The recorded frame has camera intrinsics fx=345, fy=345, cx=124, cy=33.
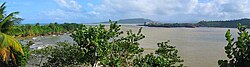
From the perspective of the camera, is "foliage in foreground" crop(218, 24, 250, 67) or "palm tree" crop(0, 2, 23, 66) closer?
"foliage in foreground" crop(218, 24, 250, 67)

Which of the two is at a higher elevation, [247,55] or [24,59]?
[247,55]

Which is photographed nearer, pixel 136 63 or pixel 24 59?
pixel 136 63

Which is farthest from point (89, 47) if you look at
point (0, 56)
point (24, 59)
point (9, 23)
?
point (24, 59)

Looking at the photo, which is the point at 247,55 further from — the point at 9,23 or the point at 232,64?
the point at 9,23

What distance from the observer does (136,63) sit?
7.12 meters

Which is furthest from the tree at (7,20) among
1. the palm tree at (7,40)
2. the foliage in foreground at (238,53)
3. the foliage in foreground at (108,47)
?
the foliage in foreground at (238,53)

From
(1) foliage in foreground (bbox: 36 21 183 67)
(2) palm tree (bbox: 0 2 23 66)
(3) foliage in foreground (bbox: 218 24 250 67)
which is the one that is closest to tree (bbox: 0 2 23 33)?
(2) palm tree (bbox: 0 2 23 66)

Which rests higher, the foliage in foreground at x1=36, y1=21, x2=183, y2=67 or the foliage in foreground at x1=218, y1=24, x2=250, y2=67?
the foliage in foreground at x1=218, y1=24, x2=250, y2=67

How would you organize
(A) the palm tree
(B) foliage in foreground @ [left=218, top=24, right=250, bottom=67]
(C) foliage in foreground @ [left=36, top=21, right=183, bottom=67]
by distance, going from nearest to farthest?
(B) foliage in foreground @ [left=218, top=24, right=250, bottom=67] → (C) foliage in foreground @ [left=36, top=21, right=183, bottom=67] → (A) the palm tree

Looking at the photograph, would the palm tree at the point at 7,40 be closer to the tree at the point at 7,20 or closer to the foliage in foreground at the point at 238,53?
the tree at the point at 7,20

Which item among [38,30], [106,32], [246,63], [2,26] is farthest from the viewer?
[38,30]

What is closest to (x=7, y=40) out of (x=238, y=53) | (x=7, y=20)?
(x=7, y=20)

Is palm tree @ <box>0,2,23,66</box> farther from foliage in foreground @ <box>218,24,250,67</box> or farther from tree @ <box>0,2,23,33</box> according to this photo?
foliage in foreground @ <box>218,24,250,67</box>

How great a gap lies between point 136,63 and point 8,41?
517 cm
